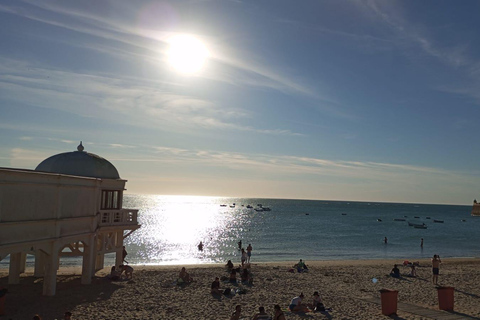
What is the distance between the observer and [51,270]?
15.2 metres

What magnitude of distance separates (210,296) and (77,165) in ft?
31.8

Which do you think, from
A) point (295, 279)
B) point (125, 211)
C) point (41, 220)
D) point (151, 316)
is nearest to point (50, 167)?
point (125, 211)

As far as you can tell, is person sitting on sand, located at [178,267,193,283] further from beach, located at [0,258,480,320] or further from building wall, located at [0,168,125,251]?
building wall, located at [0,168,125,251]

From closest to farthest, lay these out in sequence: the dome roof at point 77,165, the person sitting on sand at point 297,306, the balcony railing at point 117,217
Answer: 1. the person sitting on sand at point 297,306
2. the dome roof at point 77,165
3. the balcony railing at point 117,217

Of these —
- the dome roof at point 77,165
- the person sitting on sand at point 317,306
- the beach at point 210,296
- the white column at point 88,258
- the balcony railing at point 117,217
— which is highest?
the dome roof at point 77,165

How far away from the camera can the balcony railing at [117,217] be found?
2065 centimetres

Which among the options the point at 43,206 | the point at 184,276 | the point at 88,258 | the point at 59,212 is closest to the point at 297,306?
the point at 184,276

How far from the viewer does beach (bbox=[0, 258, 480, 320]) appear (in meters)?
14.5

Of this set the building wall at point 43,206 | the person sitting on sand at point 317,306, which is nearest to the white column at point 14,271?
the building wall at point 43,206

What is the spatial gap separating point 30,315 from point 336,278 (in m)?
17.7

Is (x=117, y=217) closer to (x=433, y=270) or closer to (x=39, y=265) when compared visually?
(x=39, y=265)

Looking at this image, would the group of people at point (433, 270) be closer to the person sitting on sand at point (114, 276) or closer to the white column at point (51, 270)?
the person sitting on sand at point (114, 276)

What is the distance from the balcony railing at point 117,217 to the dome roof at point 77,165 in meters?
2.00

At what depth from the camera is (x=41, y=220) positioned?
13.6 m
